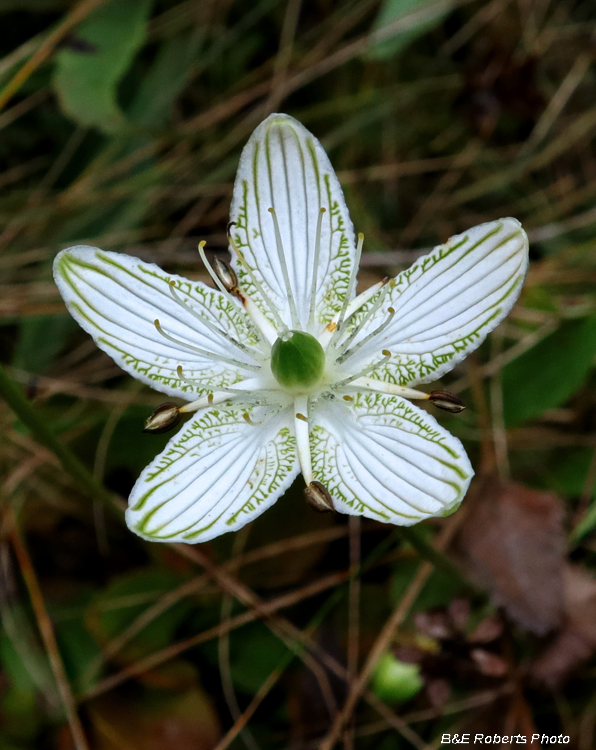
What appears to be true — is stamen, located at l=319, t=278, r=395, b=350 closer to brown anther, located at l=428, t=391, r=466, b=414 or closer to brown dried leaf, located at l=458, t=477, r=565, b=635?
brown anther, located at l=428, t=391, r=466, b=414

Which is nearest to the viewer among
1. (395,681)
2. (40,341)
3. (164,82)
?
(395,681)

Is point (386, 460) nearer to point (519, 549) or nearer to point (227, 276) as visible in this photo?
point (227, 276)

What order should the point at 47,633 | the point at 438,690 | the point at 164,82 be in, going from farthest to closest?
the point at 164,82, the point at 47,633, the point at 438,690

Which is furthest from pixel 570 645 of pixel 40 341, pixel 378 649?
pixel 40 341

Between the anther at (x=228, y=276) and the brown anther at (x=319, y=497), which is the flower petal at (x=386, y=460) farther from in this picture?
the anther at (x=228, y=276)

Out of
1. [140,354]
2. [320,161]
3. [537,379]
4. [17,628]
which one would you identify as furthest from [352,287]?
[17,628]

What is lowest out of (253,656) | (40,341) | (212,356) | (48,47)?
(253,656)
